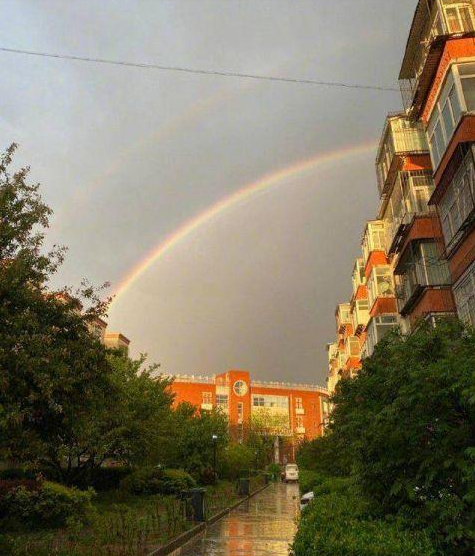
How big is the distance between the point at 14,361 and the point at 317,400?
107 m

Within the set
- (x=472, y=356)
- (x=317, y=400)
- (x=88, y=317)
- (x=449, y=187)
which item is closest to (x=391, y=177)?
(x=449, y=187)

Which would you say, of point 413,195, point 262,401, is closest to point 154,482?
point 413,195

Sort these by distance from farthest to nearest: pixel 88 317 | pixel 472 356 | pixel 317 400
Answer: pixel 317 400
pixel 88 317
pixel 472 356

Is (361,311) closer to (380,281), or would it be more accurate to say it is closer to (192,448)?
(380,281)

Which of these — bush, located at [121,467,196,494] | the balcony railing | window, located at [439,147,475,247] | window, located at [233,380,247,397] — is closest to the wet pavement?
bush, located at [121,467,196,494]

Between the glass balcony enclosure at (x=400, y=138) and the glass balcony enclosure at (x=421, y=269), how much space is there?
4.35 m

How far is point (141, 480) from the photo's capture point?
28.5 metres

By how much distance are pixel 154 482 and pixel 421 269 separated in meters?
19.8

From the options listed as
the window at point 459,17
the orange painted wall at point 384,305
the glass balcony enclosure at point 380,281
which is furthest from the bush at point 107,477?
the window at point 459,17

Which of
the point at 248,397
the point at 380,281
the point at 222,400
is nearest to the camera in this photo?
the point at 380,281

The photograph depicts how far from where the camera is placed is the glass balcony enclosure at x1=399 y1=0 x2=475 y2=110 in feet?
55.1

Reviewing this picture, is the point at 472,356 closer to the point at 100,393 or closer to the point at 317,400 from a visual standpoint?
the point at 100,393

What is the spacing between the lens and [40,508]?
15.7 meters

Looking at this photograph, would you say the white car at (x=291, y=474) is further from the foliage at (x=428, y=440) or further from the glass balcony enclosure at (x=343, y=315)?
the foliage at (x=428, y=440)
